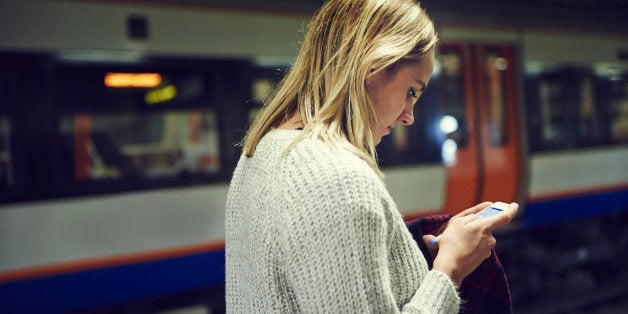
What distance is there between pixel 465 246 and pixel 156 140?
3678mm

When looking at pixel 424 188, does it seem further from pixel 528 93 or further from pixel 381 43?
pixel 381 43

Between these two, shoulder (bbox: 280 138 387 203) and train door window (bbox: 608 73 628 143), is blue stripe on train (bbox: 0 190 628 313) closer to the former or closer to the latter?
shoulder (bbox: 280 138 387 203)

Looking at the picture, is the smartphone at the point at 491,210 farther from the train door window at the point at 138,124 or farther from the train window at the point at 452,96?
the train window at the point at 452,96

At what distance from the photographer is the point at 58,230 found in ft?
13.9

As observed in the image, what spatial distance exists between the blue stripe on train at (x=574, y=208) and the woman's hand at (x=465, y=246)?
5557mm

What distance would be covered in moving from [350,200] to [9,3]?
12.0ft

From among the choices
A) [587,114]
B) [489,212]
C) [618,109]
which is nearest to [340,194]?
[489,212]

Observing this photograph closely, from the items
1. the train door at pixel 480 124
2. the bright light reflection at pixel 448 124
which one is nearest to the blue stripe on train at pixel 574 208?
the train door at pixel 480 124

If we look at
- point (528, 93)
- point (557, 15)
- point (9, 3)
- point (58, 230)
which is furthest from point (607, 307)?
point (9, 3)

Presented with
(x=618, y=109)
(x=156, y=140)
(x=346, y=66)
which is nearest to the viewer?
(x=346, y=66)

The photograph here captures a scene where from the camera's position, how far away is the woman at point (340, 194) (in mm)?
→ 1144

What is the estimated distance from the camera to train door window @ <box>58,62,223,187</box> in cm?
442

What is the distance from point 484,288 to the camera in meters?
1.43

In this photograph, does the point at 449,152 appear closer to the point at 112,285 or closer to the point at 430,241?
the point at 112,285
